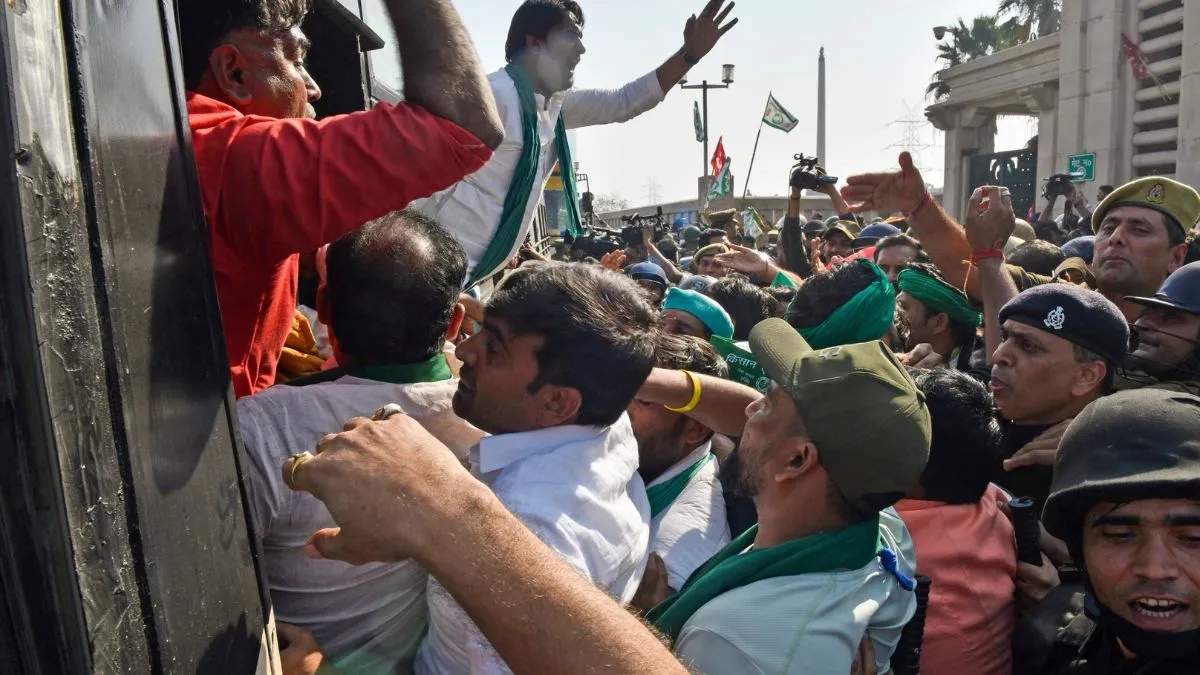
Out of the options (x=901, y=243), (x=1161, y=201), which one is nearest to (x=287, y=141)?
(x=1161, y=201)

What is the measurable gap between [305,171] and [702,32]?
8.69 feet

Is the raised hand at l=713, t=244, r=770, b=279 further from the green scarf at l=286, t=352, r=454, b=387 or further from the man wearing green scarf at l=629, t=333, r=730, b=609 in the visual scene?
the green scarf at l=286, t=352, r=454, b=387

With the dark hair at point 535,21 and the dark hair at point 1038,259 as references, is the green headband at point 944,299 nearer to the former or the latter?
the dark hair at point 1038,259

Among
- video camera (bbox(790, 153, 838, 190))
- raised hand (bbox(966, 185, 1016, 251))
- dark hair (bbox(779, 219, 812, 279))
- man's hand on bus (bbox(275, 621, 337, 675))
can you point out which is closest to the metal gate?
dark hair (bbox(779, 219, 812, 279))

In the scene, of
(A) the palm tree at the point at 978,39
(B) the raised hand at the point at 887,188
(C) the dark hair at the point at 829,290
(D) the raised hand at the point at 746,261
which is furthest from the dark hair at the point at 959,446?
(A) the palm tree at the point at 978,39

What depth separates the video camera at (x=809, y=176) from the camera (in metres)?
5.72

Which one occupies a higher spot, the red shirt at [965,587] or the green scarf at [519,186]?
the green scarf at [519,186]

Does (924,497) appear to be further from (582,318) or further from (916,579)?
(582,318)

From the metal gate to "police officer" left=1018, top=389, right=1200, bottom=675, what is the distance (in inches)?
877

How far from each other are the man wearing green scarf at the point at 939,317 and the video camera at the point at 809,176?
151 centimetres

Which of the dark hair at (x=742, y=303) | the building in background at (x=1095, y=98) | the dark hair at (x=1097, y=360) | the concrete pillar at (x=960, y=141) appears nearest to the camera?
the dark hair at (x=1097, y=360)

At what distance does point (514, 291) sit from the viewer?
5.48ft

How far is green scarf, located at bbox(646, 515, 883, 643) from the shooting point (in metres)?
1.65

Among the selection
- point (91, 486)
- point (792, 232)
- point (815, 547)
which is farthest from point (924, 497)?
point (792, 232)
